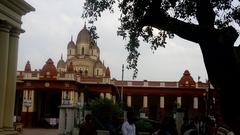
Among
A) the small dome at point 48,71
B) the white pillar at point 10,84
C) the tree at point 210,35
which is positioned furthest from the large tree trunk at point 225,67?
the small dome at point 48,71

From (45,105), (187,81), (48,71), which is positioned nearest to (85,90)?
(48,71)

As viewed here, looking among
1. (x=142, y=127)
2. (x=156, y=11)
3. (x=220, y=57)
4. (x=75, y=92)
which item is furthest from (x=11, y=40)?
(x=75, y=92)

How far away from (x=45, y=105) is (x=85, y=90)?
24.1ft

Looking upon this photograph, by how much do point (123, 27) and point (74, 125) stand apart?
13.6m

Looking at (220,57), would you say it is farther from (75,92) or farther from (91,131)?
(75,92)

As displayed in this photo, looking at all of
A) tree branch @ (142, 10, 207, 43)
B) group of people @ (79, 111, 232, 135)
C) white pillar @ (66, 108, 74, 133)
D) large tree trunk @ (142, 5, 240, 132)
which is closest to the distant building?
white pillar @ (66, 108, 74, 133)

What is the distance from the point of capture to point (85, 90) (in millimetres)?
47906

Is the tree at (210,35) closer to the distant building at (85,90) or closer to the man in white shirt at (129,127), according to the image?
the man in white shirt at (129,127)

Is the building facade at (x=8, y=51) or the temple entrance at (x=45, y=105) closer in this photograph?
the building facade at (x=8, y=51)

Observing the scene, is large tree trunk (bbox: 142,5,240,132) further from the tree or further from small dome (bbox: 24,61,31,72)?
small dome (bbox: 24,61,31,72)

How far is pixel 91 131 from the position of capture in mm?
8797

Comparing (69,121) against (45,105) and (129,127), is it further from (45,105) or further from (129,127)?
(45,105)

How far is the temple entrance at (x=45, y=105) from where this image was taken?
161 feet

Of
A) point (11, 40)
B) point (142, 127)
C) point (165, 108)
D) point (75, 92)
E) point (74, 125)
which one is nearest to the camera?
point (11, 40)
